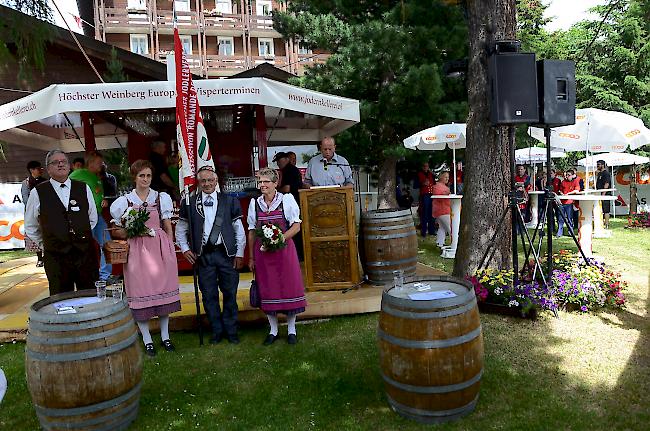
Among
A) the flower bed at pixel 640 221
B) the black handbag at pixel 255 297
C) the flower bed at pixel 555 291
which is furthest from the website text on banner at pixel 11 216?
the flower bed at pixel 640 221

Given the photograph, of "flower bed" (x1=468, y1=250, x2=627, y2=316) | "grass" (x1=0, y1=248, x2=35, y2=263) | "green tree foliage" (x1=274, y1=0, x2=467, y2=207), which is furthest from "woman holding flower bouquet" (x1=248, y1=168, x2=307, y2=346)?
"grass" (x1=0, y1=248, x2=35, y2=263)

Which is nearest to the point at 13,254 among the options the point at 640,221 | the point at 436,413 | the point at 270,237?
the point at 270,237

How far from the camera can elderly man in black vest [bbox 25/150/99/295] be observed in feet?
13.1

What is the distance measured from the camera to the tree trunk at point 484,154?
5301mm

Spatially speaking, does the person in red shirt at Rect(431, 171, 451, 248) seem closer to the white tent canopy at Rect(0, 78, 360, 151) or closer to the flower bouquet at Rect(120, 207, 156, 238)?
the white tent canopy at Rect(0, 78, 360, 151)

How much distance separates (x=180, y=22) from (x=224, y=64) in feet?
11.8

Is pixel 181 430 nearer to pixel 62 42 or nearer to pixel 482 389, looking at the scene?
pixel 482 389

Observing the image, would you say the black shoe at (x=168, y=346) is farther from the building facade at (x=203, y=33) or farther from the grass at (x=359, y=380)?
the building facade at (x=203, y=33)

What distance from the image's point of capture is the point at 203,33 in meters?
30.7

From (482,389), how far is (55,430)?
2701 millimetres

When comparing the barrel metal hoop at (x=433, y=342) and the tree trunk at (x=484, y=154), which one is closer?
the barrel metal hoop at (x=433, y=342)

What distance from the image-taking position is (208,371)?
3.88m

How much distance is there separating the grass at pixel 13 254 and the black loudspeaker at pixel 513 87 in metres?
9.70

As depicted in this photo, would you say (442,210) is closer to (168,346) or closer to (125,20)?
(168,346)
